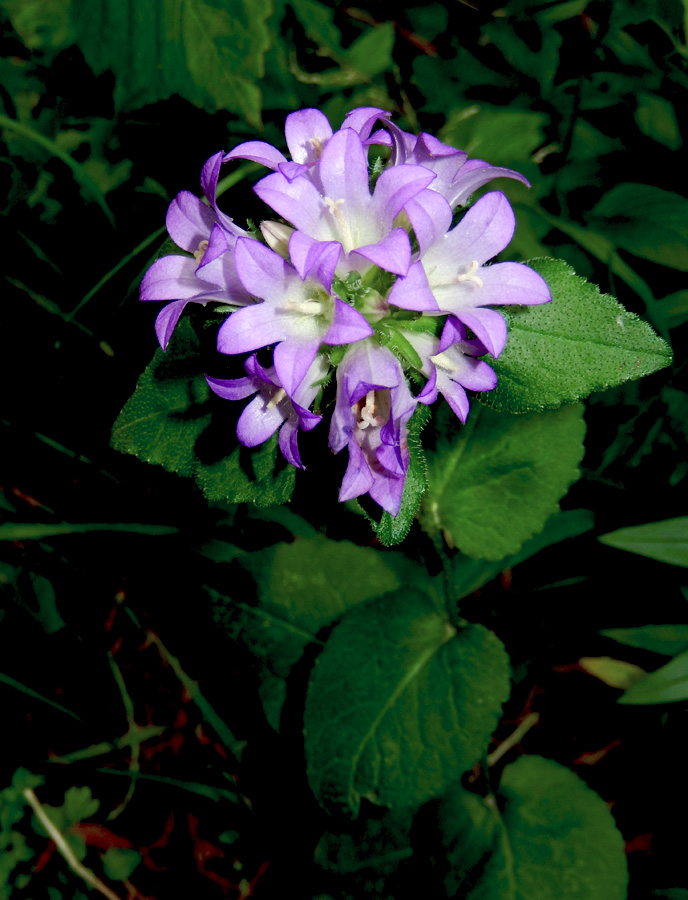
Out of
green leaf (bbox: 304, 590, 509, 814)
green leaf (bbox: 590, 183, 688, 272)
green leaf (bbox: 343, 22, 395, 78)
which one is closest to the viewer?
green leaf (bbox: 304, 590, 509, 814)

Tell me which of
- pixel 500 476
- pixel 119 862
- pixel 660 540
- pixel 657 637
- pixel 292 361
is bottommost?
pixel 119 862

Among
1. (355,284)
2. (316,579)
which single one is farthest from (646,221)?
(316,579)

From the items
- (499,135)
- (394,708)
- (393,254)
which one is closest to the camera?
(393,254)

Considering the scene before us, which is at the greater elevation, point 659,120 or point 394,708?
point 659,120

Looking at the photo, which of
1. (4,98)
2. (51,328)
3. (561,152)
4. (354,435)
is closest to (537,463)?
(354,435)

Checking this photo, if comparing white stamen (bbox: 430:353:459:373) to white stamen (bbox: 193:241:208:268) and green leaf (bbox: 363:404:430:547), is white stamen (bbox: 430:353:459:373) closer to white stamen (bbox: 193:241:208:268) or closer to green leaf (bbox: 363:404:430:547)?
green leaf (bbox: 363:404:430:547)

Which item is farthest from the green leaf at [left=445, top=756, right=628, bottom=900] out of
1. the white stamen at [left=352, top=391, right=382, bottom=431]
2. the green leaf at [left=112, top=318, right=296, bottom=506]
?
the white stamen at [left=352, top=391, right=382, bottom=431]

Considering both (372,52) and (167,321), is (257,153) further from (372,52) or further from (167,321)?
(372,52)
